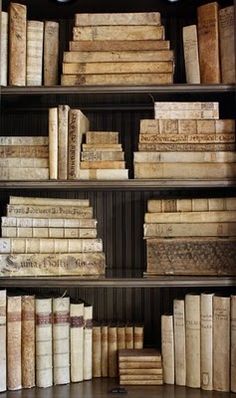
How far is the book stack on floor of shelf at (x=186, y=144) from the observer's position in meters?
1.60

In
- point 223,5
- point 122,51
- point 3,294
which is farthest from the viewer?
point 223,5

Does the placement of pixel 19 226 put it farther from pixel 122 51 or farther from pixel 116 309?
pixel 122 51

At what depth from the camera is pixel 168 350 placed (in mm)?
1584

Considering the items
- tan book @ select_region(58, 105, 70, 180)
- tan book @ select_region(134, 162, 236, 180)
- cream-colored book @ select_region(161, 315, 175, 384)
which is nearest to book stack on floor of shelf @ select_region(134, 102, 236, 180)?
tan book @ select_region(134, 162, 236, 180)

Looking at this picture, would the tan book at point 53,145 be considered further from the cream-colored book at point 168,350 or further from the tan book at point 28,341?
the cream-colored book at point 168,350

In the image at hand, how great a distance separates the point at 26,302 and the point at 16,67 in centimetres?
71

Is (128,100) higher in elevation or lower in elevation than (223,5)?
lower

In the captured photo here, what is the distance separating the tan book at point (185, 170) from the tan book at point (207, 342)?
0.36 metres

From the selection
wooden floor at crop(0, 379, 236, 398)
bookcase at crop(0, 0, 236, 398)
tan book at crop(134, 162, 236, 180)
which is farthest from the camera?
bookcase at crop(0, 0, 236, 398)

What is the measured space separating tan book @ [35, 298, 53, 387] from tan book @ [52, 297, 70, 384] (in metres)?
0.01

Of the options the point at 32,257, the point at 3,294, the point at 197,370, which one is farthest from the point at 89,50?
the point at 197,370

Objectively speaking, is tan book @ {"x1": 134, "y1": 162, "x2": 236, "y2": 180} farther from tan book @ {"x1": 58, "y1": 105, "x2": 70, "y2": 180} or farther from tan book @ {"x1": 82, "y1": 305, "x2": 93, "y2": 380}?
tan book @ {"x1": 82, "y1": 305, "x2": 93, "y2": 380}

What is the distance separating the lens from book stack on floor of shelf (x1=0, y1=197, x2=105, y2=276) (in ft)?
5.20

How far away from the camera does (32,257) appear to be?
62.4 inches
